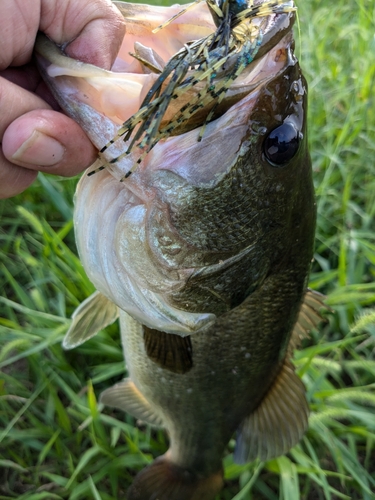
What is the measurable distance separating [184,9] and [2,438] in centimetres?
179

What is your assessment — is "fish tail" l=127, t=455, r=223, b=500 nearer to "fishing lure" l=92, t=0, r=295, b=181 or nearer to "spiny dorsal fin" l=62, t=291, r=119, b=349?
"spiny dorsal fin" l=62, t=291, r=119, b=349

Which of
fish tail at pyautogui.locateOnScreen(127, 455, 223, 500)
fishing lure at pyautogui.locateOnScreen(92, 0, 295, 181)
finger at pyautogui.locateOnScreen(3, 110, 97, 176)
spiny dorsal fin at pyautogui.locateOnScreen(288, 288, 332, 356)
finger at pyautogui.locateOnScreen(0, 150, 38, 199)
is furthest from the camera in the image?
fish tail at pyautogui.locateOnScreen(127, 455, 223, 500)

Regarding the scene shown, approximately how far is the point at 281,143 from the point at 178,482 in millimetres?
1485

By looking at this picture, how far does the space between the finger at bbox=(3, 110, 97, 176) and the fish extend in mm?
35

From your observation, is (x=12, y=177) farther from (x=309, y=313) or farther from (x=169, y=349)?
(x=309, y=313)

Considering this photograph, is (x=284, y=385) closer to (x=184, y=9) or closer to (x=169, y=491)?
(x=169, y=491)

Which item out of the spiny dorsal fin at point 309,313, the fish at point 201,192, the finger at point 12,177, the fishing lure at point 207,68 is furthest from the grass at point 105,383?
the fishing lure at point 207,68

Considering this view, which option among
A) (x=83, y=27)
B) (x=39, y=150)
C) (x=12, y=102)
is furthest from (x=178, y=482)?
(x=83, y=27)

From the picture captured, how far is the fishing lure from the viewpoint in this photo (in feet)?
2.88

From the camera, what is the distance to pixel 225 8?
0.90 m

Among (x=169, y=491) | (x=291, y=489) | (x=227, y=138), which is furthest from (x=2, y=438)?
(x=227, y=138)

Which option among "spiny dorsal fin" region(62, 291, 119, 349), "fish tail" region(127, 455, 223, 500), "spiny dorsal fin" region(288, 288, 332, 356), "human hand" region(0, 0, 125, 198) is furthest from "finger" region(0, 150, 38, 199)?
"fish tail" region(127, 455, 223, 500)

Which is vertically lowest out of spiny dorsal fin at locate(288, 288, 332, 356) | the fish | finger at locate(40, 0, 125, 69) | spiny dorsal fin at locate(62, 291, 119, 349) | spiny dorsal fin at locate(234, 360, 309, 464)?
spiny dorsal fin at locate(234, 360, 309, 464)

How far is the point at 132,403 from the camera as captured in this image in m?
1.99
